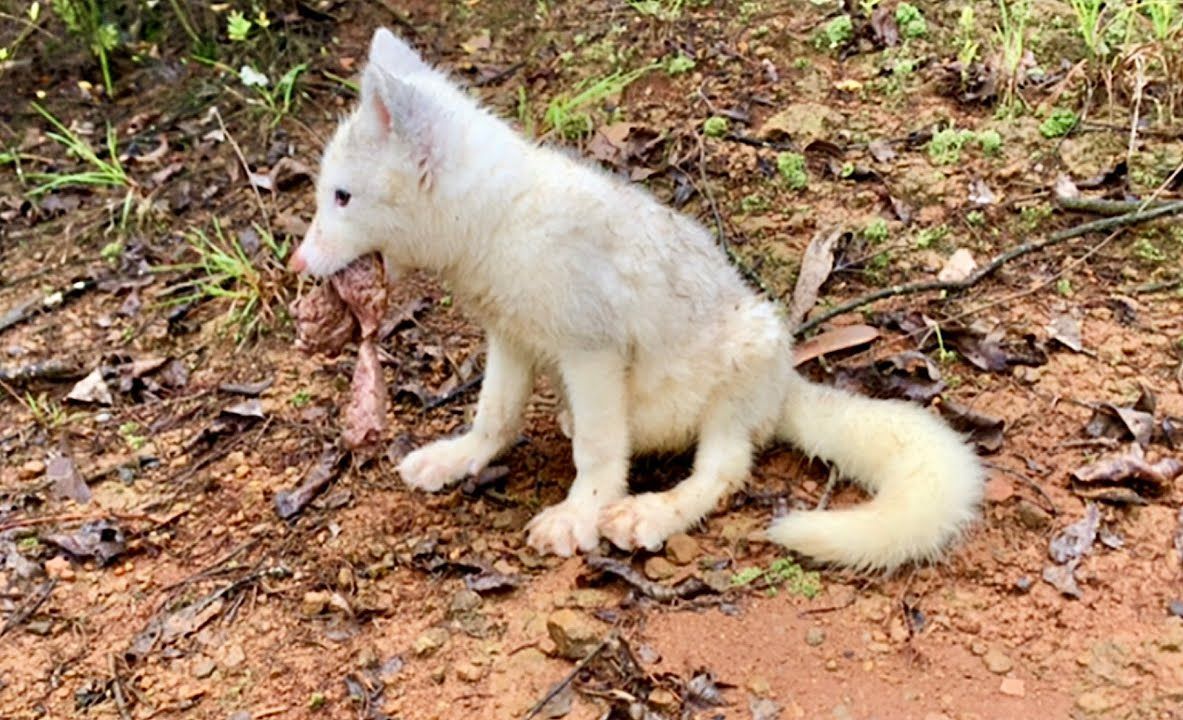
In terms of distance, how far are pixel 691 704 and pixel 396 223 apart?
60.2 inches

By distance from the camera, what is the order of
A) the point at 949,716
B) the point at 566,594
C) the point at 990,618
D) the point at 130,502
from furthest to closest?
the point at 130,502
the point at 566,594
the point at 990,618
the point at 949,716

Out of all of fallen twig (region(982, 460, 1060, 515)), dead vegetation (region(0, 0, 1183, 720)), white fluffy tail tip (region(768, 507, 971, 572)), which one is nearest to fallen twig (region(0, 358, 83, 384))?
dead vegetation (region(0, 0, 1183, 720))

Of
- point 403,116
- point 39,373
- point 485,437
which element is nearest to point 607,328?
point 485,437

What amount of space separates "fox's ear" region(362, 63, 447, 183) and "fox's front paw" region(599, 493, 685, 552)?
110 centimetres

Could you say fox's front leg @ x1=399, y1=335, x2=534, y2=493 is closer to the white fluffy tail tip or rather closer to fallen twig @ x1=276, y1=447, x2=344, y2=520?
fallen twig @ x1=276, y1=447, x2=344, y2=520

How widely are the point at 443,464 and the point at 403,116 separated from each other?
3.90 ft

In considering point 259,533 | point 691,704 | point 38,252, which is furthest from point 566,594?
point 38,252

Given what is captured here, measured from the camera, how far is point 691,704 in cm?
289

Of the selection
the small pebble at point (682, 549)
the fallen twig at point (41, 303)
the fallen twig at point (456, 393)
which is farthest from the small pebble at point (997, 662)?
the fallen twig at point (41, 303)

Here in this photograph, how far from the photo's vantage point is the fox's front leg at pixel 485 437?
377 cm

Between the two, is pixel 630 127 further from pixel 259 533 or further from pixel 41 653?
pixel 41 653

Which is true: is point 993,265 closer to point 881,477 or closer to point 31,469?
point 881,477

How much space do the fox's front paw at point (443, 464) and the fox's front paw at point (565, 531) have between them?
397 mm

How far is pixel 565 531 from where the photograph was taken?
347 centimetres
